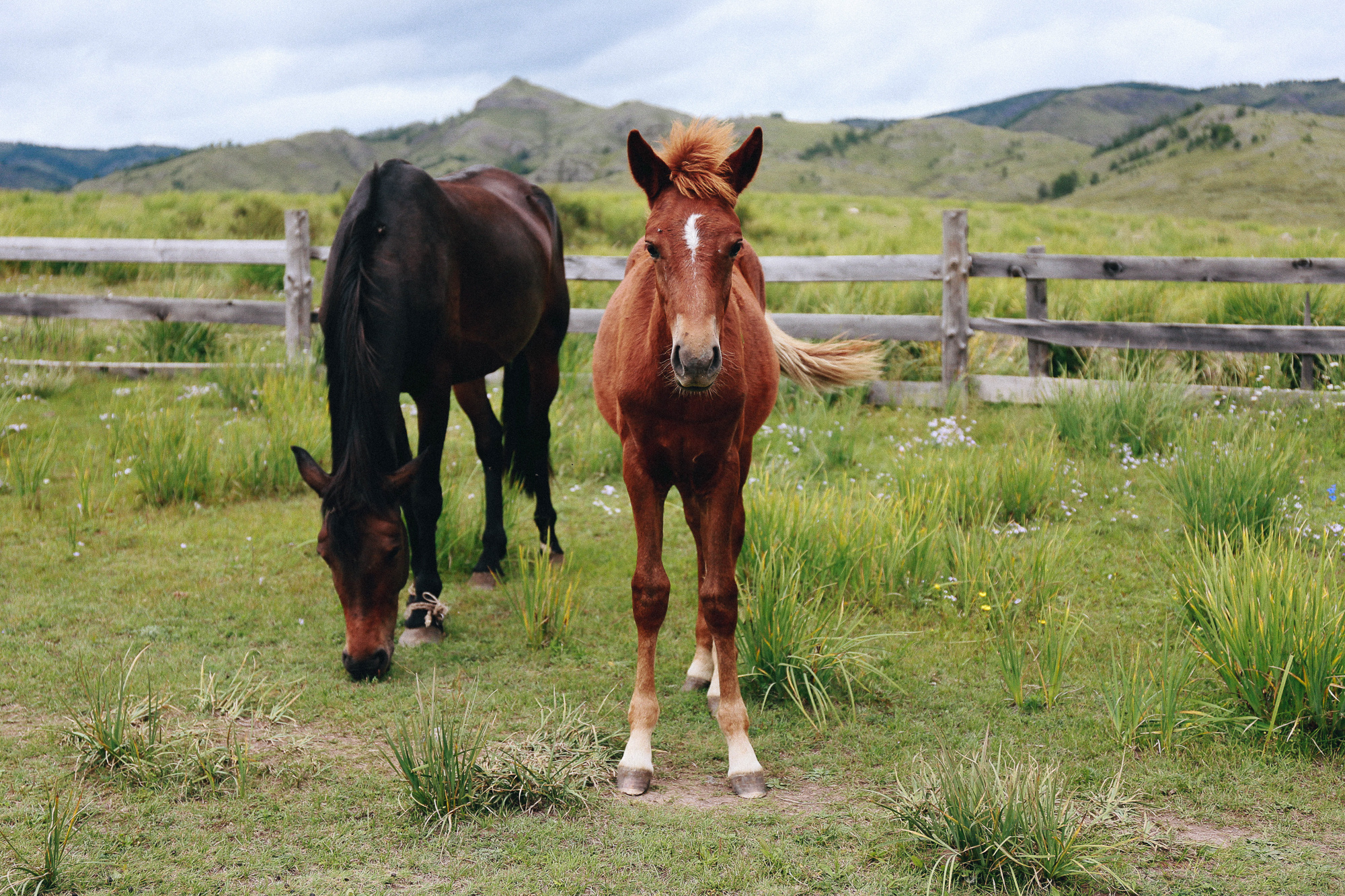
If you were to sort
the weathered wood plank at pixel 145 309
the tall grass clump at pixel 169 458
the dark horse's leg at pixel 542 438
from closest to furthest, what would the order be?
the dark horse's leg at pixel 542 438 → the tall grass clump at pixel 169 458 → the weathered wood plank at pixel 145 309

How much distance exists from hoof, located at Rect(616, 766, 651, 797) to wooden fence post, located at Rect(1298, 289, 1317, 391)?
22.0ft

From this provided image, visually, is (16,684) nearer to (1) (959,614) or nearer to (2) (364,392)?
(2) (364,392)

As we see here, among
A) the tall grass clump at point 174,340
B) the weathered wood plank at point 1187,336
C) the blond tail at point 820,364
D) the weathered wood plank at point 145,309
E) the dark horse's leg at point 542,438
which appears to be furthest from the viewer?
the tall grass clump at point 174,340

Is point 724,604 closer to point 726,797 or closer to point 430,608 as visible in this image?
point 726,797

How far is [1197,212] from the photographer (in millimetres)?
32406

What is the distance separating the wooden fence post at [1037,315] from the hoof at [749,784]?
6.02 metres

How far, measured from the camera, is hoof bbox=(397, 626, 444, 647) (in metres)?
4.07

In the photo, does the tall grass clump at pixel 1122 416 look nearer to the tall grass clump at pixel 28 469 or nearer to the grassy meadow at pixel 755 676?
the grassy meadow at pixel 755 676

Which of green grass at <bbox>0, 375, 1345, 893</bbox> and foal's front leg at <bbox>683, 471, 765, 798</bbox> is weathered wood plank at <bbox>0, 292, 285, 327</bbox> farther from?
foal's front leg at <bbox>683, 471, 765, 798</bbox>

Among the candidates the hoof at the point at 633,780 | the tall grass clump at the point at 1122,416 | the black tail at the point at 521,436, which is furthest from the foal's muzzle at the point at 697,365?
the tall grass clump at the point at 1122,416

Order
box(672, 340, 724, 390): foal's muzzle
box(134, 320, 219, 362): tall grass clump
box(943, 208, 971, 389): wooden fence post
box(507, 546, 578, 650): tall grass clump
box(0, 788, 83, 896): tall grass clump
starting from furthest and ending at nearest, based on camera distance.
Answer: box(134, 320, 219, 362): tall grass clump → box(943, 208, 971, 389): wooden fence post → box(507, 546, 578, 650): tall grass clump → box(672, 340, 724, 390): foal's muzzle → box(0, 788, 83, 896): tall grass clump

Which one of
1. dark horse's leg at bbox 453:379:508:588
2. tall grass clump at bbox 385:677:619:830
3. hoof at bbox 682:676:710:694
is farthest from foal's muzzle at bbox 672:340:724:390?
dark horse's leg at bbox 453:379:508:588

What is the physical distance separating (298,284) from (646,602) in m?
6.98

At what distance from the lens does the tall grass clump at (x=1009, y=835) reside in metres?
2.28
